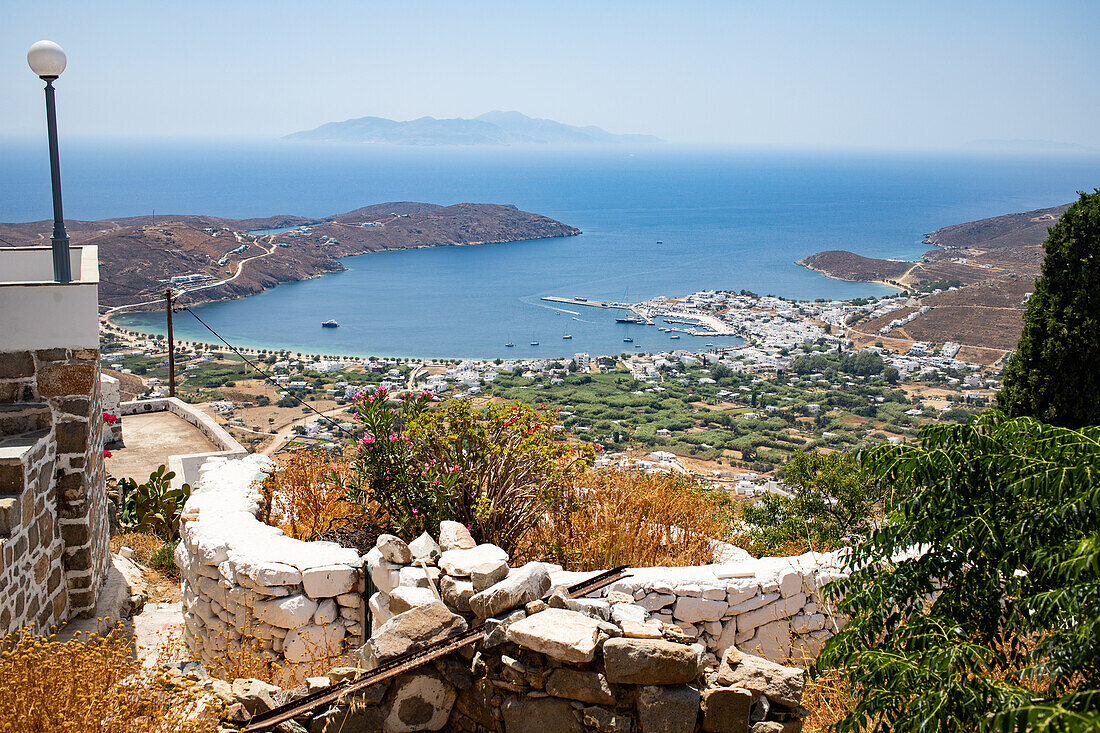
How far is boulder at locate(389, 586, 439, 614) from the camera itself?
3977mm

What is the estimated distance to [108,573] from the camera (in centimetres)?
673

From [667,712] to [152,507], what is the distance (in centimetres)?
771

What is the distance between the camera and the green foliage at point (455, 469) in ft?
17.1

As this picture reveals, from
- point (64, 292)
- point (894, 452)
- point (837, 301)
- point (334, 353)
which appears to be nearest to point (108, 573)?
point (64, 292)

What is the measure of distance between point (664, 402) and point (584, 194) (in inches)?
5854

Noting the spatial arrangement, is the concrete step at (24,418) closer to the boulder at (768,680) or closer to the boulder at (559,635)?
the boulder at (559,635)

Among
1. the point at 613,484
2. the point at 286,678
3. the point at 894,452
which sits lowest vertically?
the point at 286,678

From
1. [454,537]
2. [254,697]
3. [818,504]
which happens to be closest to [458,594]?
[454,537]

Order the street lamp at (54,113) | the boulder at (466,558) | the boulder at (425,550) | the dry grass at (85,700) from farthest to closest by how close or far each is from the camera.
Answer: the street lamp at (54,113) → the boulder at (425,550) → the boulder at (466,558) → the dry grass at (85,700)

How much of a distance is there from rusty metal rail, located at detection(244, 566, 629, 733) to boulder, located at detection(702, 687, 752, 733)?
1.07m

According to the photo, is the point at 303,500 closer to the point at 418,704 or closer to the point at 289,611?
the point at 289,611

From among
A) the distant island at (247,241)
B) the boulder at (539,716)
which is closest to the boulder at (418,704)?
the boulder at (539,716)

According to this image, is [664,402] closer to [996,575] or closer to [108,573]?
[108,573]

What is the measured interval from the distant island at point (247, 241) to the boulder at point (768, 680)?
3006cm
